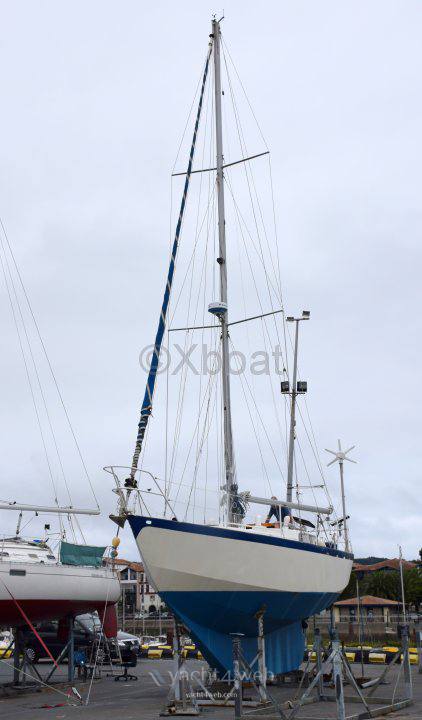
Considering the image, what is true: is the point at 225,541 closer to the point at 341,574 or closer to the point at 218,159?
the point at 341,574

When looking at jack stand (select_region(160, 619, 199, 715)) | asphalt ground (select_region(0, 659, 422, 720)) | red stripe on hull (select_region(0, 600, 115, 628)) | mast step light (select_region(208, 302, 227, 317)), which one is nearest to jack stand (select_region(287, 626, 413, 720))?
asphalt ground (select_region(0, 659, 422, 720))

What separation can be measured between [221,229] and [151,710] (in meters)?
12.8

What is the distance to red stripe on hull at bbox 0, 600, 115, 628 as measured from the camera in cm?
2119

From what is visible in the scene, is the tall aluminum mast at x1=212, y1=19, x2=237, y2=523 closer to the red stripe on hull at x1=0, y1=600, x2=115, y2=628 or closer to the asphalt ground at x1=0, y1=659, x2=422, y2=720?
the asphalt ground at x1=0, y1=659, x2=422, y2=720

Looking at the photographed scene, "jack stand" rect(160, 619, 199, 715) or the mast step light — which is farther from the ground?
the mast step light

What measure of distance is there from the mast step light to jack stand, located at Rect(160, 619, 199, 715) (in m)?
8.33

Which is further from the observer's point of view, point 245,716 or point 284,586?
point 284,586

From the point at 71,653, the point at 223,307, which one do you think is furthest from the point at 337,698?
the point at 223,307

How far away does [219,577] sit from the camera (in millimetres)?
17969

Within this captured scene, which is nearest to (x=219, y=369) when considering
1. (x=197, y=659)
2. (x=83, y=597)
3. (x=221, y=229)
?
(x=221, y=229)

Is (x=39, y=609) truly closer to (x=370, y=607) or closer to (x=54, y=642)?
(x=54, y=642)

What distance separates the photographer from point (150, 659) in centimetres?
3631

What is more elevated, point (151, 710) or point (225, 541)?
point (225, 541)

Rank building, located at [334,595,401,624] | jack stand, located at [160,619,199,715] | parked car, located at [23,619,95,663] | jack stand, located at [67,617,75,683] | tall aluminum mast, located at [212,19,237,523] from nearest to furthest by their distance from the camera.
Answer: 1. jack stand, located at [160,619,199,715]
2. tall aluminum mast, located at [212,19,237,523]
3. jack stand, located at [67,617,75,683]
4. parked car, located at [23,619,95,663]
5. building, located at [334,595,401,624]
